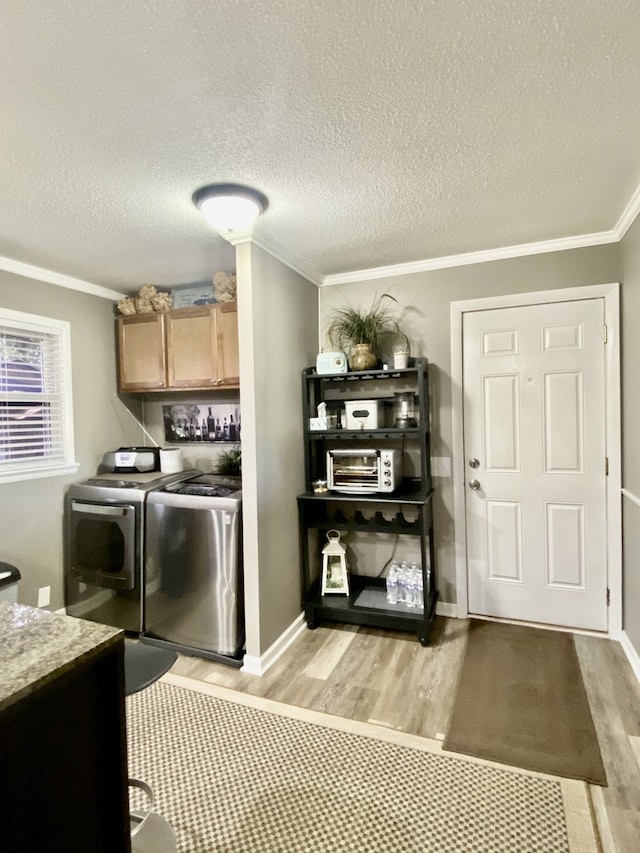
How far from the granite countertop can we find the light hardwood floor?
152 cm

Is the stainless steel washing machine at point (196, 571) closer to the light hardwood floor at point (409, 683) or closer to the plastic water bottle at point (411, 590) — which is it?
the light hardwood floor at point (409, 683)

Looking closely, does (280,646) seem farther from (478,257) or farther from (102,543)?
(478,257)

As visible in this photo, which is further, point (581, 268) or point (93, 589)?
point (93, 589)

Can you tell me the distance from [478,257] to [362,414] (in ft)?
4.05

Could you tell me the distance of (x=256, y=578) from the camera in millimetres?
2373

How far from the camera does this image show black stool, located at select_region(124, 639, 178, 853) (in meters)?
1.18

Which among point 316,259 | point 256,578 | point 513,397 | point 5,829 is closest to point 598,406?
point 513,397

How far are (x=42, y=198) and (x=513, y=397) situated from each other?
2716mm

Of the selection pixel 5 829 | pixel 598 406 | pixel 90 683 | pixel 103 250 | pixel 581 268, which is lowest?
pixel 5 829

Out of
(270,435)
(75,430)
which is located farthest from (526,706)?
(75,430)

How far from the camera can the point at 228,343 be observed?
288cm

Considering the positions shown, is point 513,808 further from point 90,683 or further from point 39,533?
point 39,533

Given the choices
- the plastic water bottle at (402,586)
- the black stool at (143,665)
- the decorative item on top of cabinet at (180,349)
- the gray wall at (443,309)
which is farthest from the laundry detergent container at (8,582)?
the gray wall at (443,309)

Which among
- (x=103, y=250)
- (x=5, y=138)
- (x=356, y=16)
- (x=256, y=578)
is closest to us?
(x=356, y=16)
